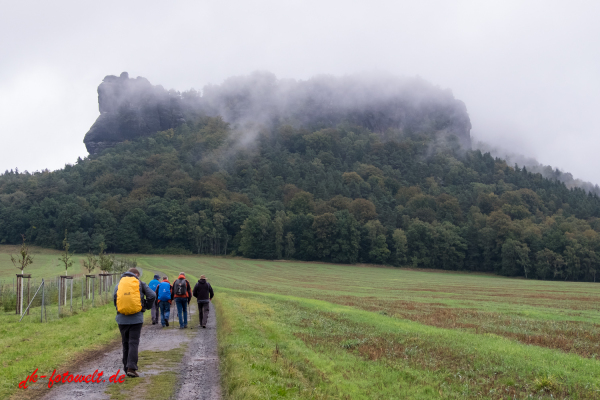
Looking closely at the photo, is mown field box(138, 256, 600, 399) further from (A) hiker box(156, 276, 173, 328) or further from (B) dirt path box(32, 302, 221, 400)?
(A) hiker box(156, 276, 173, 328)

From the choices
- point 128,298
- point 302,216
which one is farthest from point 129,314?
point 302,216

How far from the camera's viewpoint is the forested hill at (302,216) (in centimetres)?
10906

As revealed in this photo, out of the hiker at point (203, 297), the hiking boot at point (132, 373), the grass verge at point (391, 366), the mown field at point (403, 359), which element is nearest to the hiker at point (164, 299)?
the hiker at point (203, 297)

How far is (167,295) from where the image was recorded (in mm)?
18922

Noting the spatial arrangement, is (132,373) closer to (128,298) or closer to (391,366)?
(128,298)

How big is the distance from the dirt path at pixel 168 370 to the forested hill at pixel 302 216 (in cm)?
9766

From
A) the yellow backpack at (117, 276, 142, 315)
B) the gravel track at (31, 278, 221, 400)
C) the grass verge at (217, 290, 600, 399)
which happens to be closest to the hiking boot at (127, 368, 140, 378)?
the gravel track at (31, 278, 221, 400)

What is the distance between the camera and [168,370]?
1037 centimetres

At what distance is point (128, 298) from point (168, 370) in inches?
84.0

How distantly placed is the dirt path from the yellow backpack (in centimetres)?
155

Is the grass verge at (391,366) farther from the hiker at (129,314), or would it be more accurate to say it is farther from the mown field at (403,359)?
the hiker at (129,314)

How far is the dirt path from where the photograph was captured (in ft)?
27.5

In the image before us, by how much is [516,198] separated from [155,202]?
120m

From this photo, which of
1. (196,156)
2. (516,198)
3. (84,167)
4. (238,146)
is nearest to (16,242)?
(84,167)
